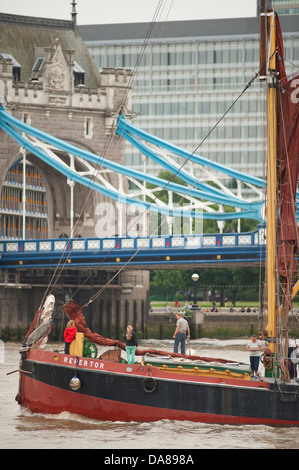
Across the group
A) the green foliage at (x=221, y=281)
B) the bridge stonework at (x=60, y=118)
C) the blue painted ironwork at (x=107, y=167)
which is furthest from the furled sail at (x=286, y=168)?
the green foliage at (x=221, y=281)

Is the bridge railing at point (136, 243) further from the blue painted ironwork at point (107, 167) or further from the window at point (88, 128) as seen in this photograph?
the window at point (88, 128)

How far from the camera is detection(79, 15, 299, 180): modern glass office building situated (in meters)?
105

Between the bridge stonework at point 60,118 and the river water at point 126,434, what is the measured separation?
31.9 m

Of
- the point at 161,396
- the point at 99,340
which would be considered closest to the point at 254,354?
the point at 161,396

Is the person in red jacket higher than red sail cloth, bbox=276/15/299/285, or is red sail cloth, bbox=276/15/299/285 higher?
red sail cloth, bbox=276/15/299/285

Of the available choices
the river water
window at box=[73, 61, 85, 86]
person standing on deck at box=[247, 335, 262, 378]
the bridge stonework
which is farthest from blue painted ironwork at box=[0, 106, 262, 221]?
the river water

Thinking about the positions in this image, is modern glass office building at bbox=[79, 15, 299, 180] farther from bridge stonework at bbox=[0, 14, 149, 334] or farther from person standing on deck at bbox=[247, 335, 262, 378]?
person standing on deck at bbox=[247, 335, 262, 378]

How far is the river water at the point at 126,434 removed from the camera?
2297cm

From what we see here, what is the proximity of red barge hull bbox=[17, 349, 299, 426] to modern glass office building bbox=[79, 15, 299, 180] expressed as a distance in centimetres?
7939

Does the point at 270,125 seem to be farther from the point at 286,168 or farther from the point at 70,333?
the point at 70,333

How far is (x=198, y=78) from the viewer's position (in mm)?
111125

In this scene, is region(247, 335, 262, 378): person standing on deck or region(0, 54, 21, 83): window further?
region(0, 54, 21, 83): window

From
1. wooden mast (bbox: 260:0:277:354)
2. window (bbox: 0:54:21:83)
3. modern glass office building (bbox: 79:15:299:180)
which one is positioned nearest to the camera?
wooden mast (bbox: 260:0:277:354)
